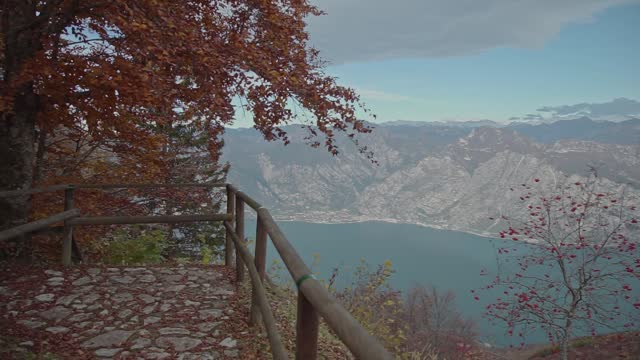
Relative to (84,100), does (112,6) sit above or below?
above

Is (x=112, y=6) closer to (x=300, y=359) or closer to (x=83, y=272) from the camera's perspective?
(x=83, y=272)

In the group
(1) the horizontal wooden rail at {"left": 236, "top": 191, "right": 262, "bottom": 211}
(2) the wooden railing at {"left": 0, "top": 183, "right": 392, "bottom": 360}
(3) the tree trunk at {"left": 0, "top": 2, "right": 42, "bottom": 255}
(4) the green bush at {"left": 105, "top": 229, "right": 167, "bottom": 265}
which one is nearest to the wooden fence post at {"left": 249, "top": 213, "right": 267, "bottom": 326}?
(2) the wooden railing at {"left": 0, "top": 183, "right": 392, "bottom": 360}

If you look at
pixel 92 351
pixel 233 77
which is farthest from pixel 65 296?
pixel 233 77

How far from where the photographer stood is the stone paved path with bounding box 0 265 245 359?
3.91 meters

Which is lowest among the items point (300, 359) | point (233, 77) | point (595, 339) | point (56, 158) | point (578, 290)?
point (595, 339)

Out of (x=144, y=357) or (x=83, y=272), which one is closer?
(x=144, y=357)

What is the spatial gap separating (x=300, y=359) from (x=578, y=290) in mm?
12015

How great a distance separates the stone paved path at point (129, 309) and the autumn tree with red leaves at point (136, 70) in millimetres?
1756

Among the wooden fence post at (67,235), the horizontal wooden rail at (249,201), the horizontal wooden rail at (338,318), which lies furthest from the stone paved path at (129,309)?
the horizontal wooden rail at (338,318)

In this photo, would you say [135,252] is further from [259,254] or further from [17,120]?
[259,254]

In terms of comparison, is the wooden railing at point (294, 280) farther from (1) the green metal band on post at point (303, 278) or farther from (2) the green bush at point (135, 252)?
(2) the green bush at point (135, 252)

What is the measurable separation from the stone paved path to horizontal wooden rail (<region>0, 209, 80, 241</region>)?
88cm

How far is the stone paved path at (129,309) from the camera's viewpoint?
12.8 ft

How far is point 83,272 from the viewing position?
605cm
